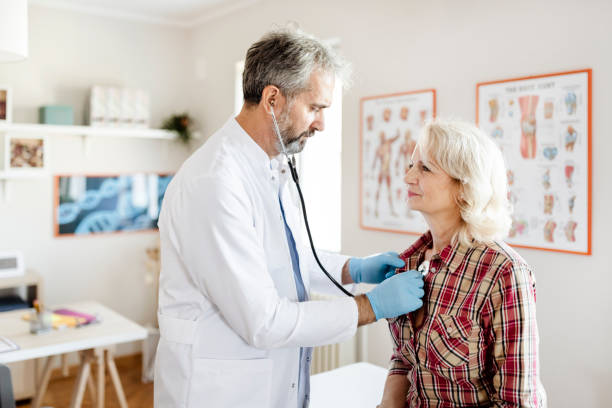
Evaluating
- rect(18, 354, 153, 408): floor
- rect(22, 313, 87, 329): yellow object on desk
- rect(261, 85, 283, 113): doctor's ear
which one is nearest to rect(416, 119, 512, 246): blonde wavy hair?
rect(261, 85, 283, 113): doctor's ear

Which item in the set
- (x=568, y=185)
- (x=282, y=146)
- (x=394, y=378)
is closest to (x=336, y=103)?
(x=568, y=185)

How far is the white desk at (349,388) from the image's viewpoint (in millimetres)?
1788

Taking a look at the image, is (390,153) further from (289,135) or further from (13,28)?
(13,28)

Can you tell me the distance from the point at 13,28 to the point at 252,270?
1.33 m

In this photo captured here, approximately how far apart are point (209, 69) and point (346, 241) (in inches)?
75.9

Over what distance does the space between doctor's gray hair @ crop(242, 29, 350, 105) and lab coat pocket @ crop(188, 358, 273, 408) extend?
0.69 metres

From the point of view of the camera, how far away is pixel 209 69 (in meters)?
4.20

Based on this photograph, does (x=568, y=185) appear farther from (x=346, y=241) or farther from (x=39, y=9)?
(x=39, y=9)

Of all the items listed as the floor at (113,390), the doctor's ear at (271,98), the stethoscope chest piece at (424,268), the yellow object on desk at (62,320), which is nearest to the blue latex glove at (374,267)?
the stethoscope chest piece at (424,268)

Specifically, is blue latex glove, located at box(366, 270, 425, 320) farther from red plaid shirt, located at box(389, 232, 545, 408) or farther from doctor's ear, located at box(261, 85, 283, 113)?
doctor's ear, located at box(261, 85, 283, 113)

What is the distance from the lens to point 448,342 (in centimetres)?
128

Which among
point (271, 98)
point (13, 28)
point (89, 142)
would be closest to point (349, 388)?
point (271, 98)

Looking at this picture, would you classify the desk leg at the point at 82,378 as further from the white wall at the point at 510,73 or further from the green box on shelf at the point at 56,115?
the green box on shelf at the point at 56,115

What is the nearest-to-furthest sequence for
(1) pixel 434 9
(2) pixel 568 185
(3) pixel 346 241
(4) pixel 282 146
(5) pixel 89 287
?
(4) pixel 282 146 < (2) pixel 568 185 < (1) pixel 434 9 < (3) pixel 346 241 < (5) pixel 89 287
